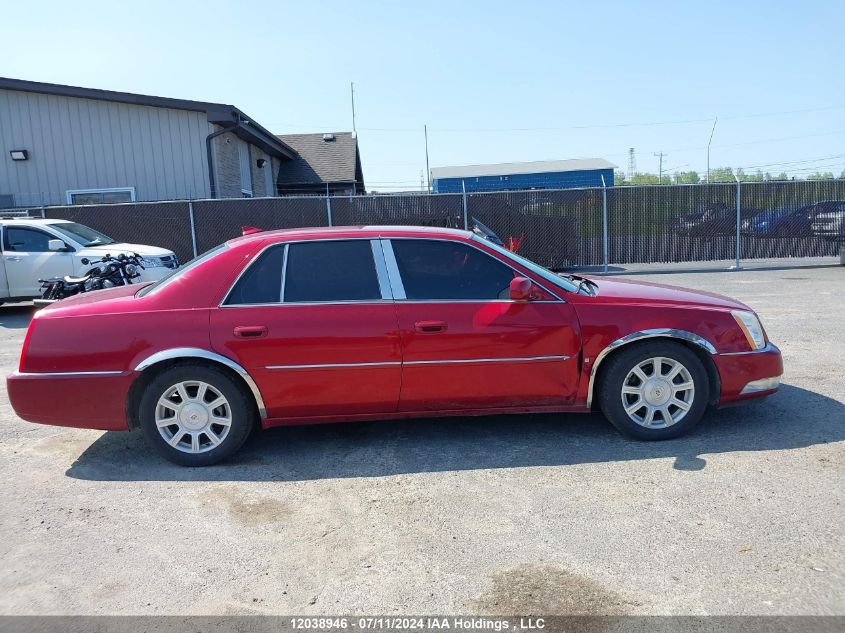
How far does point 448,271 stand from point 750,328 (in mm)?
2164

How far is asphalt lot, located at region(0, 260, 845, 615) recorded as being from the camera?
3.03 meters

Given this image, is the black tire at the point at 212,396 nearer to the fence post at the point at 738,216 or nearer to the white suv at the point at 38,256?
the white suv at the point at 38,256

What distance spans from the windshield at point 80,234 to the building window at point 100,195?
5308 mm

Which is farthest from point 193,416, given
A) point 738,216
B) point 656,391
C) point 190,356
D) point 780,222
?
point 780,222

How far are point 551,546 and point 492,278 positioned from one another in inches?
77.6

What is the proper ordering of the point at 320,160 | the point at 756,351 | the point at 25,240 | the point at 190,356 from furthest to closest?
the point at 320,160 → the point at 25,240 → the point at 756,351 → the point at 190,356

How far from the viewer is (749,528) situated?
11.5ft

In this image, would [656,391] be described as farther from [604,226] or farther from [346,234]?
[604,226]

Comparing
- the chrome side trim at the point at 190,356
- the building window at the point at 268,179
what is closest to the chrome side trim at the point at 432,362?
the chrome side trim at the point at 190,356

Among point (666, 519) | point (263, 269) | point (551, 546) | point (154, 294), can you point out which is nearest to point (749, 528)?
point (666, 519)

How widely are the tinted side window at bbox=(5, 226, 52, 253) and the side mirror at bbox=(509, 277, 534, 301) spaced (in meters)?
10.1

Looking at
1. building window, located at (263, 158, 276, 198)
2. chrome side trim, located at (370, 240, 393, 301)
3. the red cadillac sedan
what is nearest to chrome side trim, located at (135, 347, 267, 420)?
the red cadillac sedan

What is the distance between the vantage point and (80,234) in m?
12.3

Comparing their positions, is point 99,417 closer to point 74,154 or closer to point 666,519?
point 666,519
